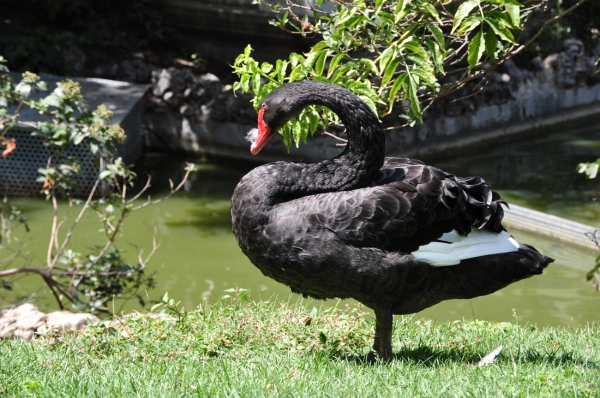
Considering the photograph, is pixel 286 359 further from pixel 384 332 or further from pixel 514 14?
pixel 514 14

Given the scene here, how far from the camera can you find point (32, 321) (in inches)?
210

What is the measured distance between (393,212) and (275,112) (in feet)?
2.40

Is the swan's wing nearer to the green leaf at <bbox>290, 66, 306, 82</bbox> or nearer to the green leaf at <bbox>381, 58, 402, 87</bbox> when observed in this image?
the green leaf at <bbox>381, 58, 402, 87</bbox>

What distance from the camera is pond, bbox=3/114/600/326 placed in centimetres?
643

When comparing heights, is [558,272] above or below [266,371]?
below

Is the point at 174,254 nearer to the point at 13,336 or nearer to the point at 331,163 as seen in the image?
the point at 13,336

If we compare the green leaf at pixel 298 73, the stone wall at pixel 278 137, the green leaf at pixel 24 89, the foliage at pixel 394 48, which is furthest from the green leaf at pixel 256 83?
the stone wall at pixel 278 137

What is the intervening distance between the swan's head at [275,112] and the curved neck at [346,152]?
0.02 m

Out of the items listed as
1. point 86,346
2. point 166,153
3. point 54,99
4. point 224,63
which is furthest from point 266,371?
point 224,63

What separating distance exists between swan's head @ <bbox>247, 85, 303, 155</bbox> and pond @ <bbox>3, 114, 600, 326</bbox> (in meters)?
1.50

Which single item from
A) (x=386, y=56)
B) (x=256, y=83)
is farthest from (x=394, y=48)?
(x=256, y=83)

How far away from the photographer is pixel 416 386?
3.04 m

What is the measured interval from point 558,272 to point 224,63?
6787 millimetres

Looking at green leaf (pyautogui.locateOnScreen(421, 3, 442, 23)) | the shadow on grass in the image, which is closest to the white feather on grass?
the shadow on grass
